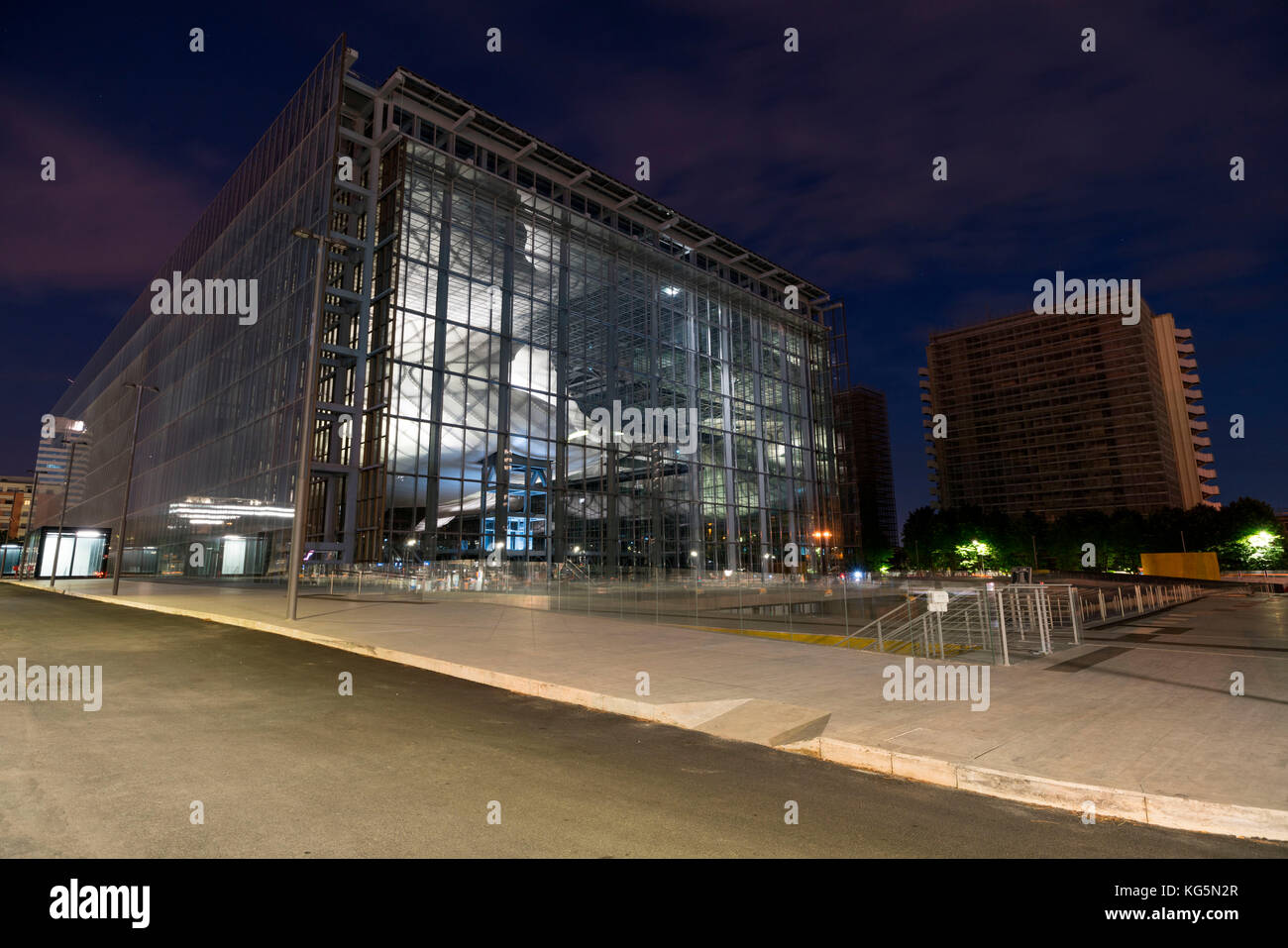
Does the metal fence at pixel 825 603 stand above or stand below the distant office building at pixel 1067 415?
below

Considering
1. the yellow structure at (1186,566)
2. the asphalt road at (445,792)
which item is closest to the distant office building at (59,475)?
the asphalt road at (445,792)

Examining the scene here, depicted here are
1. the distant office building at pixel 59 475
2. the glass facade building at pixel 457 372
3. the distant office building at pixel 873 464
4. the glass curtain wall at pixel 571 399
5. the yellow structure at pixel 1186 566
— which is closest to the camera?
the glass facade building at pixel 457 372

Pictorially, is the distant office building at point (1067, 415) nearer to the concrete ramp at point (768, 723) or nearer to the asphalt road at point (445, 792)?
the concrete ramp at point (768, 723)

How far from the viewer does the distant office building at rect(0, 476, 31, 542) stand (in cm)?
16812

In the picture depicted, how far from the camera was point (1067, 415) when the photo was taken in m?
133

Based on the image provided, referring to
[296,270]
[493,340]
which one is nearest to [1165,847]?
[493,340]

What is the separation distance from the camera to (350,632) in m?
13.5

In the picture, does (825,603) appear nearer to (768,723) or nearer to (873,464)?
(768,723)

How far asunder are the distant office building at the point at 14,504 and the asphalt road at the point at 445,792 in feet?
719

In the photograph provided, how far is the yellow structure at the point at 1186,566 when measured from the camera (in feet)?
176

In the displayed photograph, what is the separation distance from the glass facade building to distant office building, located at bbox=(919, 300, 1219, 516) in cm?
9834
